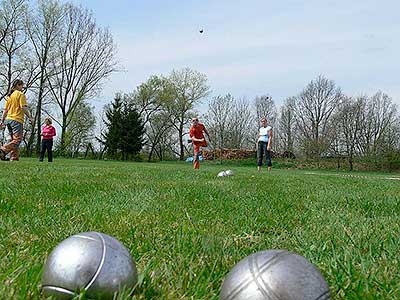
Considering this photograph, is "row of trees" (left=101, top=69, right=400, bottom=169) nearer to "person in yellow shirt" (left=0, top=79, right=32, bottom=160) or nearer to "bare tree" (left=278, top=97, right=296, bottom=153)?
"bare tree" (left=278, top=97, right=296, bottom=153)

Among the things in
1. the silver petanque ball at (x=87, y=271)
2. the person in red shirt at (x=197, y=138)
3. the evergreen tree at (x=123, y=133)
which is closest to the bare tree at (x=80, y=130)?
the evergreen tree at (x=123, y=133)

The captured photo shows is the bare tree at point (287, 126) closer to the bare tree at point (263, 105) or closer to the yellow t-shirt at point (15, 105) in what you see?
the bare tree at point (263, 105)

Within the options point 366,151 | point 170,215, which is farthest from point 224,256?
point 366,151

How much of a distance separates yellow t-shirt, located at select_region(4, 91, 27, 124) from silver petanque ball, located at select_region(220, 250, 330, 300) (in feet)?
41.1

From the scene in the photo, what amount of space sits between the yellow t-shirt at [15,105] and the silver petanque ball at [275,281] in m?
12.5

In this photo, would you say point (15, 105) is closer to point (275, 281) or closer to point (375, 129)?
point (275, 281)

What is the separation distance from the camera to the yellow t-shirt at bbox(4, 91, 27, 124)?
12.7 meters

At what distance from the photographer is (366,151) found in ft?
136

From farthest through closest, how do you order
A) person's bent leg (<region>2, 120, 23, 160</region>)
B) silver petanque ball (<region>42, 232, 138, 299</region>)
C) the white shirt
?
the white shirt, person's bent leg (<region>2, 120, 23, 160</region>), silver petanque ball (<region>42, 232, 138, 299</region>)

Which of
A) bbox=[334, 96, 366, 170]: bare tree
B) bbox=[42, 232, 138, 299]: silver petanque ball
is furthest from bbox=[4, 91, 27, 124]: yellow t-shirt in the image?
bbox=[334, 96, 366, 170]: bare tree

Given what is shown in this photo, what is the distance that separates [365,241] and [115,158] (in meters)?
49.7

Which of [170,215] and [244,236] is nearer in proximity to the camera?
[244,236]

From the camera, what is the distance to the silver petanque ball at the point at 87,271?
143 centimetres

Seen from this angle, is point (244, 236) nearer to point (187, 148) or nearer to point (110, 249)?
point (110, 249)
